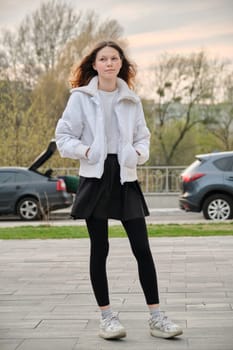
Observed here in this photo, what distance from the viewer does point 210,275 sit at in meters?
8.08

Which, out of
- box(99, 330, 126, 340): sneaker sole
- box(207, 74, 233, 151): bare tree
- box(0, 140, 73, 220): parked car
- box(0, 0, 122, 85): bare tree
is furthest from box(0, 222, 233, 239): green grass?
box(207, 74, 233, 151): bare tree

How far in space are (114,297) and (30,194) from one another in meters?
15.0

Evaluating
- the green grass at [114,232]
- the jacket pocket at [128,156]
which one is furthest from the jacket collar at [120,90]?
the green grass at [114,232]

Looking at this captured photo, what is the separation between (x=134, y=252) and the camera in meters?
5.32

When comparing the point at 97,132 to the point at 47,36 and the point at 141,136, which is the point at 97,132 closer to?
the point at 141,136

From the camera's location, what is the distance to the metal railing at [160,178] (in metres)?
27.2

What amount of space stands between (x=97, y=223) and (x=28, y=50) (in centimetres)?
4167

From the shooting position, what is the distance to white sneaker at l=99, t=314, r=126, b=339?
206 inches

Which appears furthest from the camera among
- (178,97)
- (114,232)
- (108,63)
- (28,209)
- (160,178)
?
(178,97)

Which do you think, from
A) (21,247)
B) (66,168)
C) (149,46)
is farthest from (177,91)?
(21,247)

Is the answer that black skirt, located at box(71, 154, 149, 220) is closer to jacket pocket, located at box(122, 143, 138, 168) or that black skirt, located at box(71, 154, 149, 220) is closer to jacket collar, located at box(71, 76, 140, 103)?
jacket pocket, located at box(122, 143, 138, 168)

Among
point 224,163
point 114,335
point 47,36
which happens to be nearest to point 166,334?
point 114,335

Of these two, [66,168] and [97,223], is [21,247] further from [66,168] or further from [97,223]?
[66,168]

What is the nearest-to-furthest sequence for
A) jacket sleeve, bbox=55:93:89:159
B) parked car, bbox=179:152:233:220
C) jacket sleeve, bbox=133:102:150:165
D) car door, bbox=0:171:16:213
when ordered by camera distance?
jacket sleeve, bbox=55:93:89:159 → jacket sleeve, bbox=133:102:150:165 → parked car, bbox=179:152:233:220 → car door, bbox=0:171:16:213
